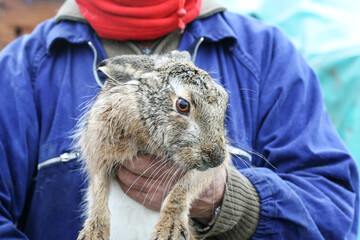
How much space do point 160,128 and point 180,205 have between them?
0.40 metres

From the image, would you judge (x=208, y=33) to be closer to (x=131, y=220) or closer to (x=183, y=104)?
(x=183, y=104)

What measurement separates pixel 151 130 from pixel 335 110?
2850 mm

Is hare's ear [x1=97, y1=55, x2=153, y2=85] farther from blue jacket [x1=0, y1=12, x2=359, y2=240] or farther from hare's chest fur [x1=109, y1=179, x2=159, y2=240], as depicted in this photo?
hare's chest fur [x1=109, y1=179, x2=159, y2=240]


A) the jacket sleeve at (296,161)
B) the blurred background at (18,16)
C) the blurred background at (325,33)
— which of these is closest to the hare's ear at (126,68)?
the jacket sleeve at (296,161)

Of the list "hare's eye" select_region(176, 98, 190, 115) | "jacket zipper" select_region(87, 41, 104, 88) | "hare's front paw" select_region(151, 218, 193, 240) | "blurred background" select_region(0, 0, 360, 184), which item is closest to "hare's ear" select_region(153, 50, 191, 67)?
"hare's eye" select_region(176, 98, 190, 115)

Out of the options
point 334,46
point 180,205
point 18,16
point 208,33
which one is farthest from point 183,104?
point 18,16

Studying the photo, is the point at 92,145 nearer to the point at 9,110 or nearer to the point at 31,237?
the point at 9,110

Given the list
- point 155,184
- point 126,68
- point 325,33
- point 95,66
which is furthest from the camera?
point 325,33

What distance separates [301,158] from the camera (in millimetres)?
2588

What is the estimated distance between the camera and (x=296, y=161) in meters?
Result: 2.61

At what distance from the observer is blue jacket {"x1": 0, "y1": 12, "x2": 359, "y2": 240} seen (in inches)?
96.6

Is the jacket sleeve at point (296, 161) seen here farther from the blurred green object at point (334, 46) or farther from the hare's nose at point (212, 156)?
the blurred green object at point (334, 46)

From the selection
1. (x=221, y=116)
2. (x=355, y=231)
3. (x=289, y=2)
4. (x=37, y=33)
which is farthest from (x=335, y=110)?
(x=37, y=33)

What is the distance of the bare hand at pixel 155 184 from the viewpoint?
2266 mm
